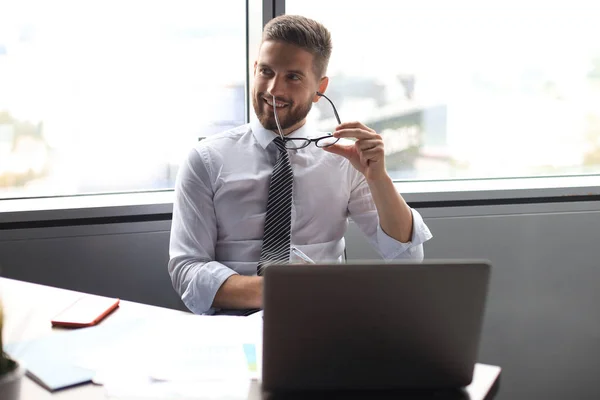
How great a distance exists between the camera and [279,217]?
1949mm

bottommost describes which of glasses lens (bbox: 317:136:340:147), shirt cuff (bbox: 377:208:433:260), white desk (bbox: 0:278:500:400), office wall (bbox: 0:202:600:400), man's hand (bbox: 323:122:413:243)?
office wall (bbox: 0:202:600:400)

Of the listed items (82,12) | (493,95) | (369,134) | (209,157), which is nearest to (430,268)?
(369,134)

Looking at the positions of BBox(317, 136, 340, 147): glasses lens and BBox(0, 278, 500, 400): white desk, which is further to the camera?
BBox(317, 136, 340, 147): glasses lens

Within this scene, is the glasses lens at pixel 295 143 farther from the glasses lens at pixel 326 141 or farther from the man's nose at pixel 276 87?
the man's nose at pixel 276 87

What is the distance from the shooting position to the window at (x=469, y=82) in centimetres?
267

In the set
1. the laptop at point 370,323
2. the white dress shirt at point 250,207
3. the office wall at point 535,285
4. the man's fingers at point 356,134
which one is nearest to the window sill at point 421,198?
the office wall at point 535,285

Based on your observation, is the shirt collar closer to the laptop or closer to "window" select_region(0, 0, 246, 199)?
"window" select_region(0, 0, 246, 199)

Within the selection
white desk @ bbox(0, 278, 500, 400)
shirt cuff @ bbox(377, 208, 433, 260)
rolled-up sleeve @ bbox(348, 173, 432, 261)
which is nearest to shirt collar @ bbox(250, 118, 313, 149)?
rolled-up sleeve @ bbox(348, 173, 432, 261)

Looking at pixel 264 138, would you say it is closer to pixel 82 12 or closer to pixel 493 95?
pixel 82 12

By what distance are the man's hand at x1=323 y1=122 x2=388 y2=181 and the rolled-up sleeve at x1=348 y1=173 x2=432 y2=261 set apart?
0.15 m

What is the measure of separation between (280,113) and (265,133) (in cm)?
8

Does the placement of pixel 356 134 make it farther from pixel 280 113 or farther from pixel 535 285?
pixel 535 285

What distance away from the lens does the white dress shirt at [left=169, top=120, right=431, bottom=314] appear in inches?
75.2

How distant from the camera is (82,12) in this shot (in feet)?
7.69
